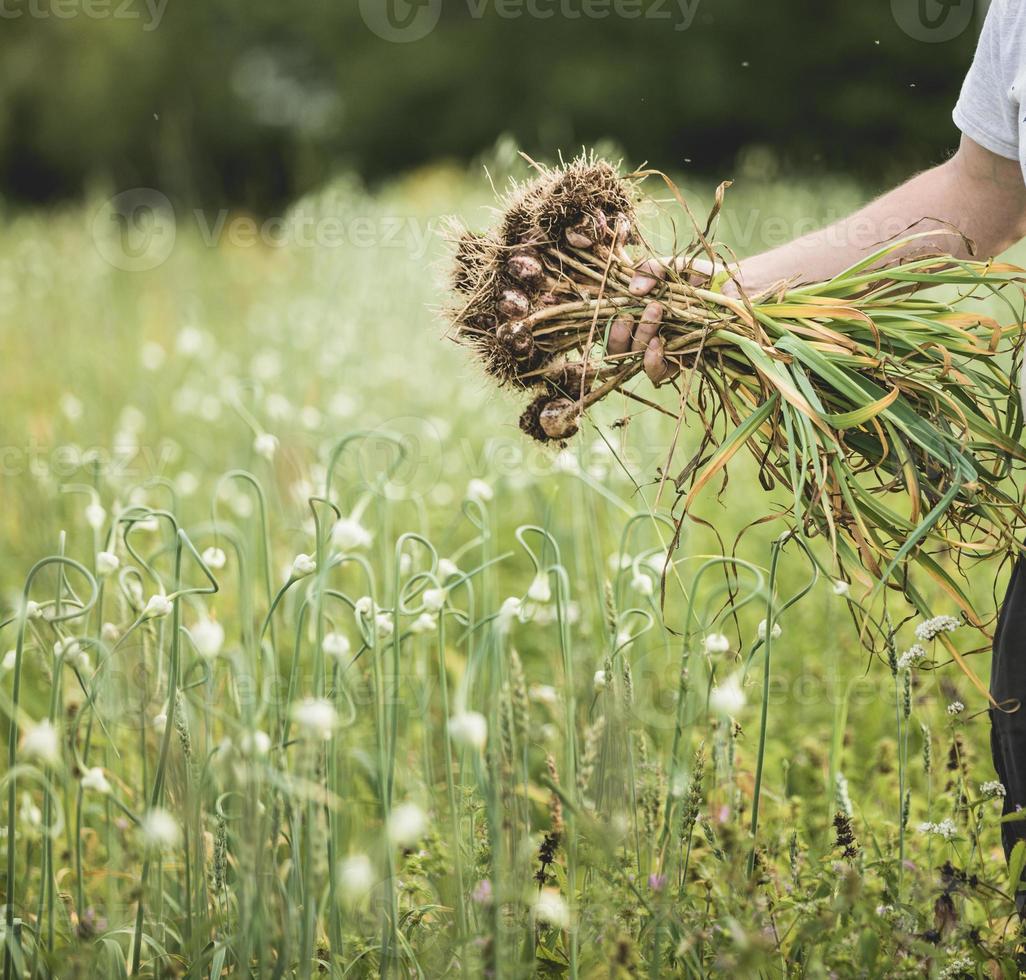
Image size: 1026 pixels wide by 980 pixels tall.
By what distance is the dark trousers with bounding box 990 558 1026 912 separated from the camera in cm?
129

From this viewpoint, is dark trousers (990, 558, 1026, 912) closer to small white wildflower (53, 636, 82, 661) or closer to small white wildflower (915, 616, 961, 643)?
small white wildflower (915, 616, 961, 643)

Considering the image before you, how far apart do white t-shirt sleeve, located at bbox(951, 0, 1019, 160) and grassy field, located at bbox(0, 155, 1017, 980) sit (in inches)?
23.3

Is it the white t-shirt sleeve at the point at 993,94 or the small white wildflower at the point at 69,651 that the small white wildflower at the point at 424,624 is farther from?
the white t-shirt sleeve at the point at 993,94

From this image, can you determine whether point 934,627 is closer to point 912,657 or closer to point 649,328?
point 912,657

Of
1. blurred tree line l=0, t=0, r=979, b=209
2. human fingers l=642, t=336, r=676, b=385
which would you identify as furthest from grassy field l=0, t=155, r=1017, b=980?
blurred tree line l=0, t=0, r=979, b=209

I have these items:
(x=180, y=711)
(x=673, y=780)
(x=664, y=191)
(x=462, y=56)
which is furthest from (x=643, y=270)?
(x=462, y=56)

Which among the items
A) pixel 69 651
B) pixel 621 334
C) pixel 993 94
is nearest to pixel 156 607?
pixel 69 651

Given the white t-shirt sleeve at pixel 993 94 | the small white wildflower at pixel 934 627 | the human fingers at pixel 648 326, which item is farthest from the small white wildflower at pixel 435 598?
the white t-shirt sleeve at pixel 993 94

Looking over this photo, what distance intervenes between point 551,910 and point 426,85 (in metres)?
14.8

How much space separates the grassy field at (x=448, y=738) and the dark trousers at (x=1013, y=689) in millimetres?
33

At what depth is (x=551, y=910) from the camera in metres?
1.01

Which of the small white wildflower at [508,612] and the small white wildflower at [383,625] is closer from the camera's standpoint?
the small white wildflower at [508,612]

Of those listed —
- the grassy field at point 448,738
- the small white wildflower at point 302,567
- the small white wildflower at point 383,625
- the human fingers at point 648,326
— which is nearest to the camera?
the grassy field at point 448,738

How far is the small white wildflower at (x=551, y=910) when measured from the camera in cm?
100
